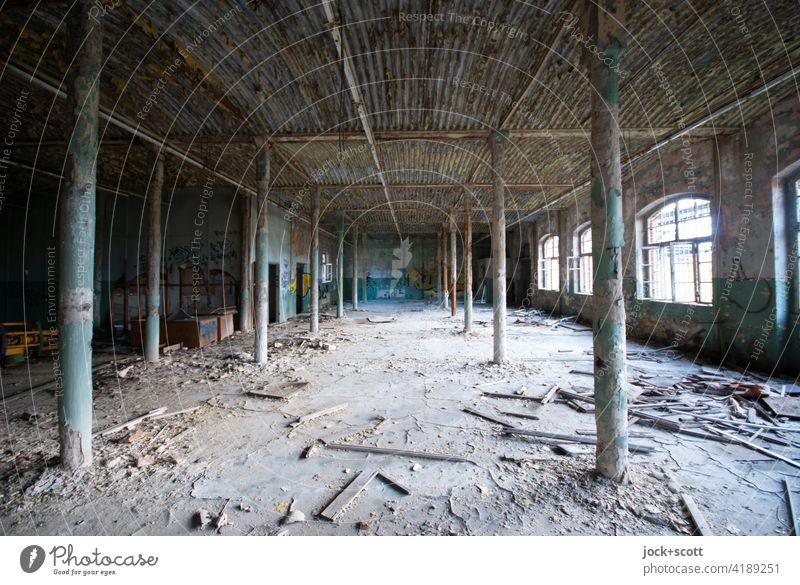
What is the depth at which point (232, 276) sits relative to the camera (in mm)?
14078

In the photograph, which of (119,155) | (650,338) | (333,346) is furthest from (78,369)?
(650,338)

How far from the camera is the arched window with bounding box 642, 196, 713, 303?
9078 millimetres

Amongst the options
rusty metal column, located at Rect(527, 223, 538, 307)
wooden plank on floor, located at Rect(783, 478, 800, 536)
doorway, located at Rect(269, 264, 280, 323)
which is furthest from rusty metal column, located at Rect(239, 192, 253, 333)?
rusty metal column, located at Rect(527, 223, 538, 307)

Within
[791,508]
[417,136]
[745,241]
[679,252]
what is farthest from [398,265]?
[791,508]

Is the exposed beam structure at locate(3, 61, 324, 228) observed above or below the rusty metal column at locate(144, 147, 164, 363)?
above

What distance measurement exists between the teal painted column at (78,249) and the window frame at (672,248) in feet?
39.0

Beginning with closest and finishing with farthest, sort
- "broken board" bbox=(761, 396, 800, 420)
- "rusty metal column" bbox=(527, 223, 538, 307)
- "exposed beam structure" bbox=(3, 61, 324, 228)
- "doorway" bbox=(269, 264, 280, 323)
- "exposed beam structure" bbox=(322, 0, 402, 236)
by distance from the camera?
"exposed beam structure" bbox=(322, 0, 402, 236) → "broken board" bbox=(761, 396, 800, 420) → "exposed beam structure" bbox=(3, 61, 324, 228) → "doorway" bbox=(269, 264, 280, 323) → "rusty metal column" bbox=(527, 223, 538, 307)

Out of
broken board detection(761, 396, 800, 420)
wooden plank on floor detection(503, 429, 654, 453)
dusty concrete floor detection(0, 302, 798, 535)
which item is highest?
broken board detection(761, 396, 800, 420)

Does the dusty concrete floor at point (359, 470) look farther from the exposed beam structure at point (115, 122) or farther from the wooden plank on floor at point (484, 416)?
the exposed beam structure at point (115, 122)

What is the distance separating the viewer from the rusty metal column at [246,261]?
13758mm

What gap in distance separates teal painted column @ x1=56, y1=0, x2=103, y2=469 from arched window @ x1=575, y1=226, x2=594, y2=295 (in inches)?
666

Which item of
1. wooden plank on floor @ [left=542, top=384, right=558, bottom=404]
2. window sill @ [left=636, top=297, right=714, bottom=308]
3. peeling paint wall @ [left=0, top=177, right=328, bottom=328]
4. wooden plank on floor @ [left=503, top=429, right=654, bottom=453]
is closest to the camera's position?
wooden plank on floor @ [left=503, top=429, right=654, bottom=453]

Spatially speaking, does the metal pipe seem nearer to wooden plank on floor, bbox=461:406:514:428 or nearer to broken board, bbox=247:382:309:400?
broken board, bbox=247:382:309:400

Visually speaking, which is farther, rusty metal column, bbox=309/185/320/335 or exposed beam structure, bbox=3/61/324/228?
rusty metal column, bbox=309/185/320/335
